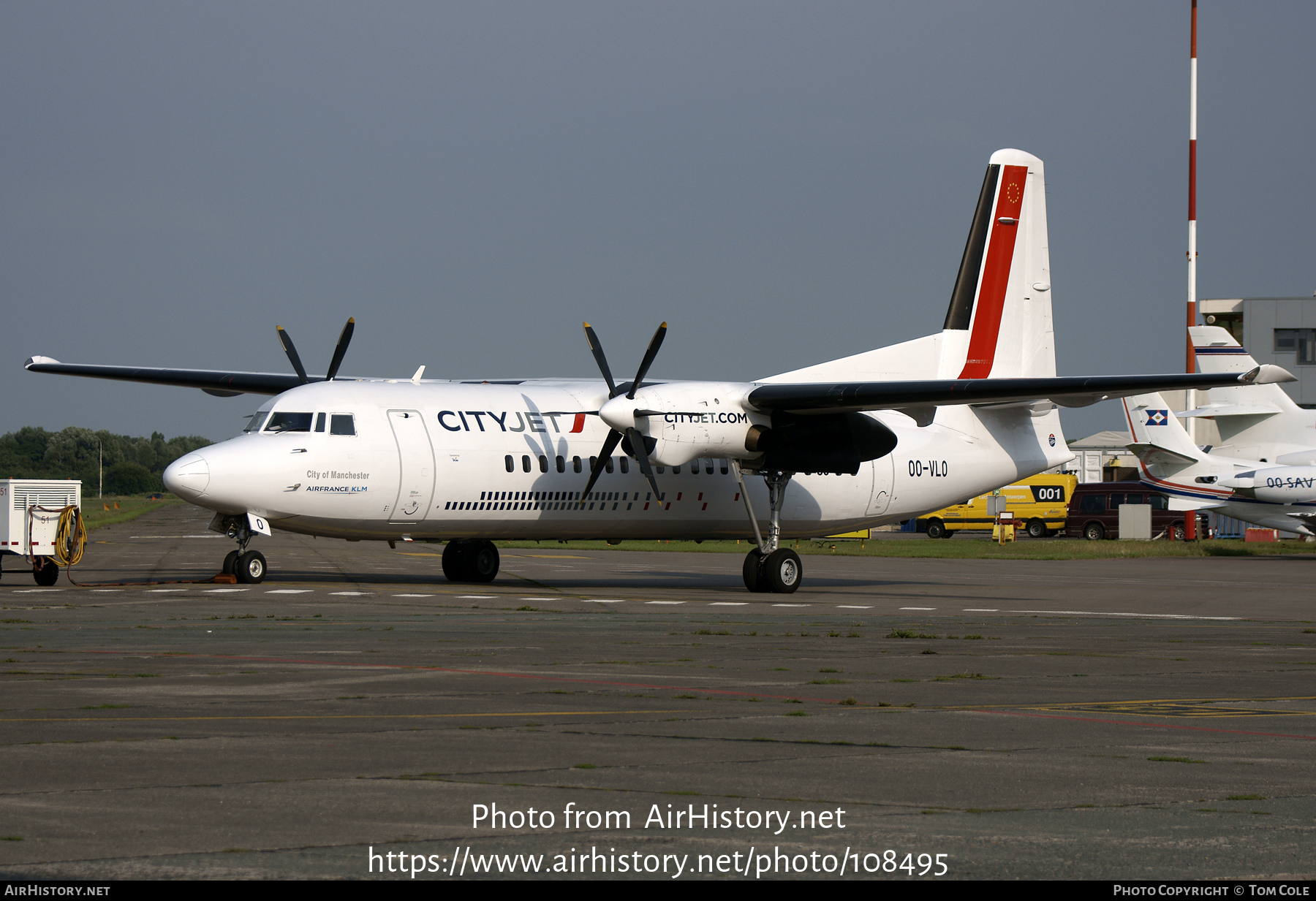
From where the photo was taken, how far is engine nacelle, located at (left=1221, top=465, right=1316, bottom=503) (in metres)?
44.6

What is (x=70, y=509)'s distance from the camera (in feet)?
74.5

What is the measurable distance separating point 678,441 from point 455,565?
562 centimetres

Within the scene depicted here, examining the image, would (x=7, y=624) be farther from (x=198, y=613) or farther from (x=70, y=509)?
(x=70, y=509)

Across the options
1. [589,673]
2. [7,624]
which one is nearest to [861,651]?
[589,673]

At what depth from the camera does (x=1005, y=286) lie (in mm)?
29500

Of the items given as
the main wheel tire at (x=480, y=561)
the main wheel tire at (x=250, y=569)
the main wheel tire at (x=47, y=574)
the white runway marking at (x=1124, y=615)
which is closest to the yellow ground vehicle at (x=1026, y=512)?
the main wheel tire at (x=480, y=561)

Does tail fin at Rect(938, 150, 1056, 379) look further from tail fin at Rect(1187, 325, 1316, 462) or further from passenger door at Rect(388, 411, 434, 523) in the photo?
tail fin at Rect(1187, 325, 1316, 462)

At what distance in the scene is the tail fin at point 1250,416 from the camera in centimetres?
4656

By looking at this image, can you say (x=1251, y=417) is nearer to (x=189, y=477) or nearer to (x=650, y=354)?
(x=650, y=354)

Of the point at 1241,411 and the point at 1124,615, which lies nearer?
the point at 1124,615

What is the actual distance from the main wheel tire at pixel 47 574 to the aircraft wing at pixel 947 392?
494 inches

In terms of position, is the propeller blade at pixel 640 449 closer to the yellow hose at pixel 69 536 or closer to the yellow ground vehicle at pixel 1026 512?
the yellow hose at pixel 69 536

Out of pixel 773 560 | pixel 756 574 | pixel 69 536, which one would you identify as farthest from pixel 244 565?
pixel 773 560

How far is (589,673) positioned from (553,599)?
1012 cm
